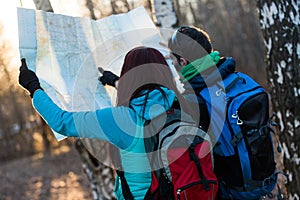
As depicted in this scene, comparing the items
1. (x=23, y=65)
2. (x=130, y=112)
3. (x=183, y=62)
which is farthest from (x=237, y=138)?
(x=23, y=65)

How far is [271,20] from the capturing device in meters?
4.03

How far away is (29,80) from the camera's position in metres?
2.77

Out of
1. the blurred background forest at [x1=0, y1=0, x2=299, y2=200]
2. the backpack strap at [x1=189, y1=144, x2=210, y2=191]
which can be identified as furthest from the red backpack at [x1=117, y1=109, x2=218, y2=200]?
the blurred background forest at [x1=0, y1=0, x2=299, y2=200]

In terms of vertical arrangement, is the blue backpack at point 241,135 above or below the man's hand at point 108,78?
below

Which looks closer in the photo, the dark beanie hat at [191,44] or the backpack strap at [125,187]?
the backpack strap at [125,187]

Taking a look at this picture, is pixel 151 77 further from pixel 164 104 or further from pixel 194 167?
pixel 194 167

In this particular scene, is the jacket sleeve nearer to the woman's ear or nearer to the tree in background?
the woman's ear

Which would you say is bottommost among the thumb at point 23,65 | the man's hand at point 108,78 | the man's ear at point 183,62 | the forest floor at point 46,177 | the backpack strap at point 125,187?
the forest floor at point 46,177

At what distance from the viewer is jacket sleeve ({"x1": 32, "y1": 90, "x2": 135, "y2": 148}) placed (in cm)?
260

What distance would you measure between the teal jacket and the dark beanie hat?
16.8 inches

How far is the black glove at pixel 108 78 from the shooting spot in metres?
3.26

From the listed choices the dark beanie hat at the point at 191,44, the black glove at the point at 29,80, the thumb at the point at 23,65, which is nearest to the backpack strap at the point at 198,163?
the dark beanie hat at the point at 191,44

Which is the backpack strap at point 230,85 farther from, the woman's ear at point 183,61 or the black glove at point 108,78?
the black glove at point 108,78

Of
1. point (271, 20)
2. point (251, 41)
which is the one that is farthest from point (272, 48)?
point (251, 41)
